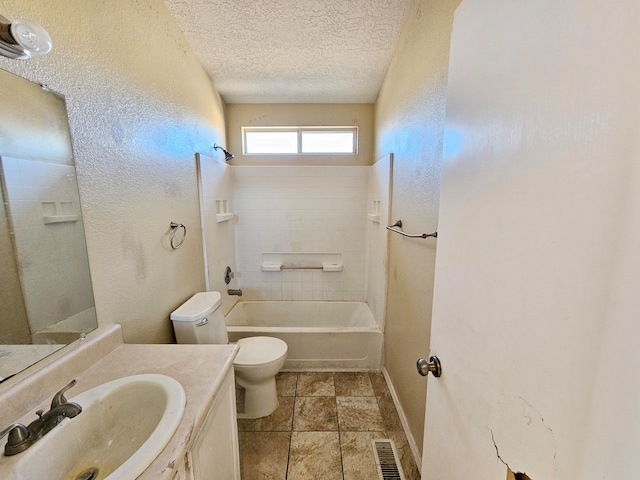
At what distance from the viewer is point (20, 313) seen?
800mm

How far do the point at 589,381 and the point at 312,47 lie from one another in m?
2.22

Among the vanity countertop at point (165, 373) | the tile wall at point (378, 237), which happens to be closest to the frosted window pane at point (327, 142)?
the tile wall at point (378, 237)

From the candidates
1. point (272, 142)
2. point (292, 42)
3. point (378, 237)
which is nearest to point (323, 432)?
point (378, 237)

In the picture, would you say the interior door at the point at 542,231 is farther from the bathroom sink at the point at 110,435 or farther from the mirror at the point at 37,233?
the mirror at the point at 37,233

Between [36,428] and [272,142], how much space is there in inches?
111

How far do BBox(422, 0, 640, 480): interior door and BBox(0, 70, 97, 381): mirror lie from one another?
4.22ft

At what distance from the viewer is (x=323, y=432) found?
5.48 feet

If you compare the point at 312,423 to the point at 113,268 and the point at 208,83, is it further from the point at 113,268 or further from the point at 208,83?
the point at 208,83

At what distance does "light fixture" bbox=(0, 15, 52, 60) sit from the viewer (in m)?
0.68

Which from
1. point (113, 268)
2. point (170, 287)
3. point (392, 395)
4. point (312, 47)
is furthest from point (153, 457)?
point (312, 47)

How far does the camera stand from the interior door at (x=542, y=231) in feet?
1.07

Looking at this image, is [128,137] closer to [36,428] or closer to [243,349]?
[36,428]

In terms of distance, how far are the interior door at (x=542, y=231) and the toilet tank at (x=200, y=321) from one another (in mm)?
1359

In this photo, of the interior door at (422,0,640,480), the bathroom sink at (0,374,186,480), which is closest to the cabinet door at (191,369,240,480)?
the bathroom sink at (0,374,186,480)
